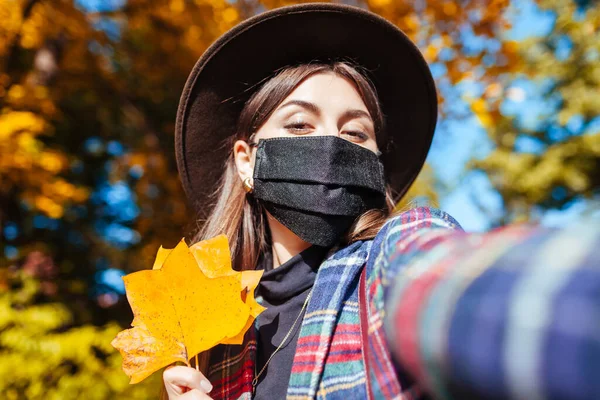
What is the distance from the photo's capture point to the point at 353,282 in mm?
1223

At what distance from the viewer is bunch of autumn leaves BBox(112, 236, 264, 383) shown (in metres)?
1.18

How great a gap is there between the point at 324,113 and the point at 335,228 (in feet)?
1.27

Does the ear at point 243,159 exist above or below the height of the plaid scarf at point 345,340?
above

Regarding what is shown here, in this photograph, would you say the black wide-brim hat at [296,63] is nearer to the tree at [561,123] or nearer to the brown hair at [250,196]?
the brown hair at [250,196]

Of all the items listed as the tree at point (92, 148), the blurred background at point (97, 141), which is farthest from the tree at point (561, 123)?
the tree at point (92, 148)

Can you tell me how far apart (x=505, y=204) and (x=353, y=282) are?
59.3ft

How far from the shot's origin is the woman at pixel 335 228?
1.95 ft

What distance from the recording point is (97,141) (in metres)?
8.12

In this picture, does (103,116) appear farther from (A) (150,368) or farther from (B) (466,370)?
(B) (466,370)

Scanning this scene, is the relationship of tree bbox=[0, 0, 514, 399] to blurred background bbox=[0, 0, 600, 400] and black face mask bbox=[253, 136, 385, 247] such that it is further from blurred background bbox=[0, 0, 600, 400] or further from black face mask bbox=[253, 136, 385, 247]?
black face mask bbox=[253, 136, 385, 247]

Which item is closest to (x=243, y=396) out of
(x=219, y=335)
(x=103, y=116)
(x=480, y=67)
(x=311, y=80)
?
(x=219, y=335)

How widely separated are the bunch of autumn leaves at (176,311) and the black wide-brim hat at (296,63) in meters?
0.91

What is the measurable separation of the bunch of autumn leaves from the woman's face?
0.61 meters

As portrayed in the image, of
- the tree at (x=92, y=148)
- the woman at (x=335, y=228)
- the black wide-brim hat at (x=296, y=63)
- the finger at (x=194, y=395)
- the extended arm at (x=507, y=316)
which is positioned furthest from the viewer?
the tree at (x=92, y=148)
